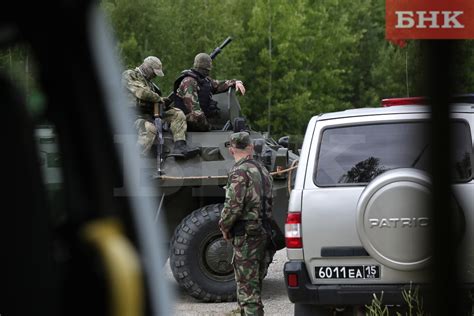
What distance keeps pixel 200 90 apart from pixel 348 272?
5.02 meters

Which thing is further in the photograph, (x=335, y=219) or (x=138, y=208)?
(x=335, y=219)

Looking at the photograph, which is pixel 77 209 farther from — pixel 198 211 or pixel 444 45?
→ pixel 198 211

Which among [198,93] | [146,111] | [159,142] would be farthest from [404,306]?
[198,93]

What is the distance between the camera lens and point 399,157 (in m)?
6.66

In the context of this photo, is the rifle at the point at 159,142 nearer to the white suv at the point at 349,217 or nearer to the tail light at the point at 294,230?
the white suv at the point at 349,217

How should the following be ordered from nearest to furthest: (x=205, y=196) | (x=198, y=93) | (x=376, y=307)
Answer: (x=376, y=307)
(x=205, y=196)
(x=198, y=93)

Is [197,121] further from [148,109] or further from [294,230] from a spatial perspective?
[294,230]

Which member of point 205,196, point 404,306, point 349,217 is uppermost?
point 349,217

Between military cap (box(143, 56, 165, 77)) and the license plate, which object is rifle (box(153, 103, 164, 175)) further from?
the license plate

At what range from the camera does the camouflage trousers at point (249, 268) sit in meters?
7.97

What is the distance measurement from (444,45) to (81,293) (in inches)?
23.1

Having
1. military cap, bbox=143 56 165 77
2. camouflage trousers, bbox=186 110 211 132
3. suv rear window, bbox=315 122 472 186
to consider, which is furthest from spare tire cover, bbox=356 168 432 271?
military cap, bbox=143 56 165 77

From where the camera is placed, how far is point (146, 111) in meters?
11.0

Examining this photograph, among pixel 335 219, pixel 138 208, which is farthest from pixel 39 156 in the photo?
pixel 335 219
